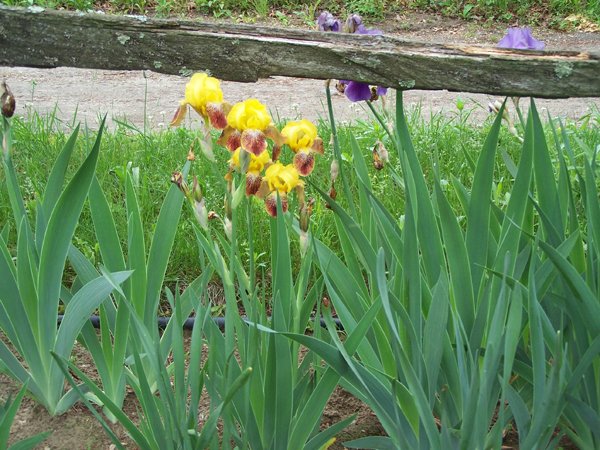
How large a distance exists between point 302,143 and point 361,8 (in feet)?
16.6

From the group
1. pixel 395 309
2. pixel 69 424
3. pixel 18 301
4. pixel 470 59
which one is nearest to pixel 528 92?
pixel 470 59

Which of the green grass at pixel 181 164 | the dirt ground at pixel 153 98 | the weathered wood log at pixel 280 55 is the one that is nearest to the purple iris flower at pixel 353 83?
the weathered wood log at pixel 280 55

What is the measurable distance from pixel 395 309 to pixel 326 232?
45.8 inches

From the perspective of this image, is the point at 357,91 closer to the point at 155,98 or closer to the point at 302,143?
the point at 302,143

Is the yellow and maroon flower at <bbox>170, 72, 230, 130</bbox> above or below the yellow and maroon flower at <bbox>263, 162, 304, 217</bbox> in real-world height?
above

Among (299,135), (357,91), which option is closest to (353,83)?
(357,91)

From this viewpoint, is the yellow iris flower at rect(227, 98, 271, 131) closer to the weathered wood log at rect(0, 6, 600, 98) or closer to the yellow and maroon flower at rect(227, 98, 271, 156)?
the yellow and maroon flower at rect(227, 98, 271, 156)

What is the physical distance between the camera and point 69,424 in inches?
74.3

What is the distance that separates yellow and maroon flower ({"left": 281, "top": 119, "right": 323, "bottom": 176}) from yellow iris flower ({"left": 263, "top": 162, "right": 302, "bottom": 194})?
33 mm

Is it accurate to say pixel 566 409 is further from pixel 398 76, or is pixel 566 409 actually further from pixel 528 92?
pixel 398 76

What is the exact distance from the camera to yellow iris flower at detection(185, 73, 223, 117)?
145 centimetres

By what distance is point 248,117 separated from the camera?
1432 millimetres

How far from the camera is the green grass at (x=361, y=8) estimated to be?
625 cm

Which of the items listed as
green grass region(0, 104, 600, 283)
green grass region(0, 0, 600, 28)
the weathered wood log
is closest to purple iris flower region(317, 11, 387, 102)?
the weathered wood log
